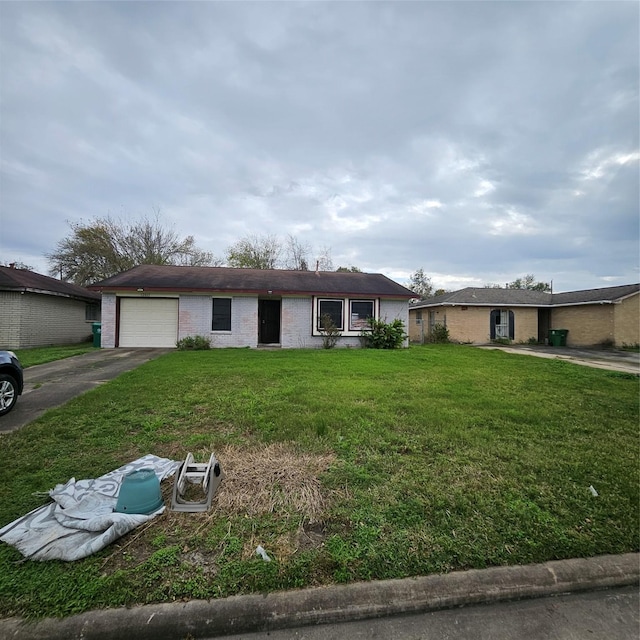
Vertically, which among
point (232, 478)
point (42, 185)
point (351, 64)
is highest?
point (351, 64)

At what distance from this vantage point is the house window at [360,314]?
14508mm

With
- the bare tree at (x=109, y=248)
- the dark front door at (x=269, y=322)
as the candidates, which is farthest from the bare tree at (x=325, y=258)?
the dark front door at (x=269, y=322)

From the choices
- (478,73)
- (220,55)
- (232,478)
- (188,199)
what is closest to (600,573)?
(232,478)

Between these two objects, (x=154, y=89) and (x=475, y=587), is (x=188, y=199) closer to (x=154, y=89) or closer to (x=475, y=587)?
(x=154, y=89)

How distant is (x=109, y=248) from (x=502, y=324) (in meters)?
28.8

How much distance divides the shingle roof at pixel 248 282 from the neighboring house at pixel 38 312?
2882 mm

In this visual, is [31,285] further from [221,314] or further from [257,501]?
[257,501]

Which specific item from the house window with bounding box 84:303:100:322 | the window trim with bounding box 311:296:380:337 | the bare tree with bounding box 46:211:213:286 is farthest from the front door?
the bare tree with bounding box 46:211:213:286

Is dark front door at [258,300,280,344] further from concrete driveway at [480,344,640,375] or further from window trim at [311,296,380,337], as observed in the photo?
concrete driveway at [480,344,640,375]

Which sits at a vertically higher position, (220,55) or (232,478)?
(220,55)

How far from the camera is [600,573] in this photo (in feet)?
6.35

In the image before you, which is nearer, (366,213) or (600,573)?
(600,573)

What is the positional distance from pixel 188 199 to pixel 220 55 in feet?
30.2

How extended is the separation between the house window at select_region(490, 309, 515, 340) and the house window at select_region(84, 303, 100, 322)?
Answer: 2326 centimetres
